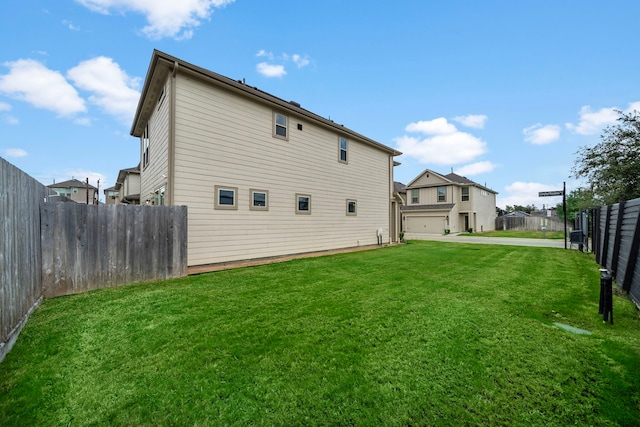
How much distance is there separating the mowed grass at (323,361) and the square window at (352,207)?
26.7 ft

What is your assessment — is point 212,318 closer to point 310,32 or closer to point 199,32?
point 199,32

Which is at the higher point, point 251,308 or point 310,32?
point 310,32

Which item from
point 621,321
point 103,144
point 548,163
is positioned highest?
point 103,144

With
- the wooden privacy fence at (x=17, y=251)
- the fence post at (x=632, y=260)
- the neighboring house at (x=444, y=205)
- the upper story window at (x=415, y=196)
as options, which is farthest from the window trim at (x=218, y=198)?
the upper story window at (x=415, y=196)

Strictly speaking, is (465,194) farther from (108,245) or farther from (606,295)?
(108,245)

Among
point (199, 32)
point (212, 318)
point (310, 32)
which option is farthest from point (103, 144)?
point (212, 318)

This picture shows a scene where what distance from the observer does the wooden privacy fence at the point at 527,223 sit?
28828 millimetres

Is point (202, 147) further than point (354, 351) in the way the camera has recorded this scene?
Yes

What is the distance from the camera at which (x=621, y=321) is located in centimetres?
380

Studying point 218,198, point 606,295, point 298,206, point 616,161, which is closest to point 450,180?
point 616,161

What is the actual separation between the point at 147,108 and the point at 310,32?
841 centimetres

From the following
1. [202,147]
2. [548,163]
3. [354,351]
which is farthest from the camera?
[548,163]

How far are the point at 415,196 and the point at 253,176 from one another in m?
25.4

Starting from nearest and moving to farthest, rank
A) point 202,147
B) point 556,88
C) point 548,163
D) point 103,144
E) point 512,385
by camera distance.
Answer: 1. point 512,385
2. point 202,147
3. point 556,88
4. point 548,163
5. point 103,144
